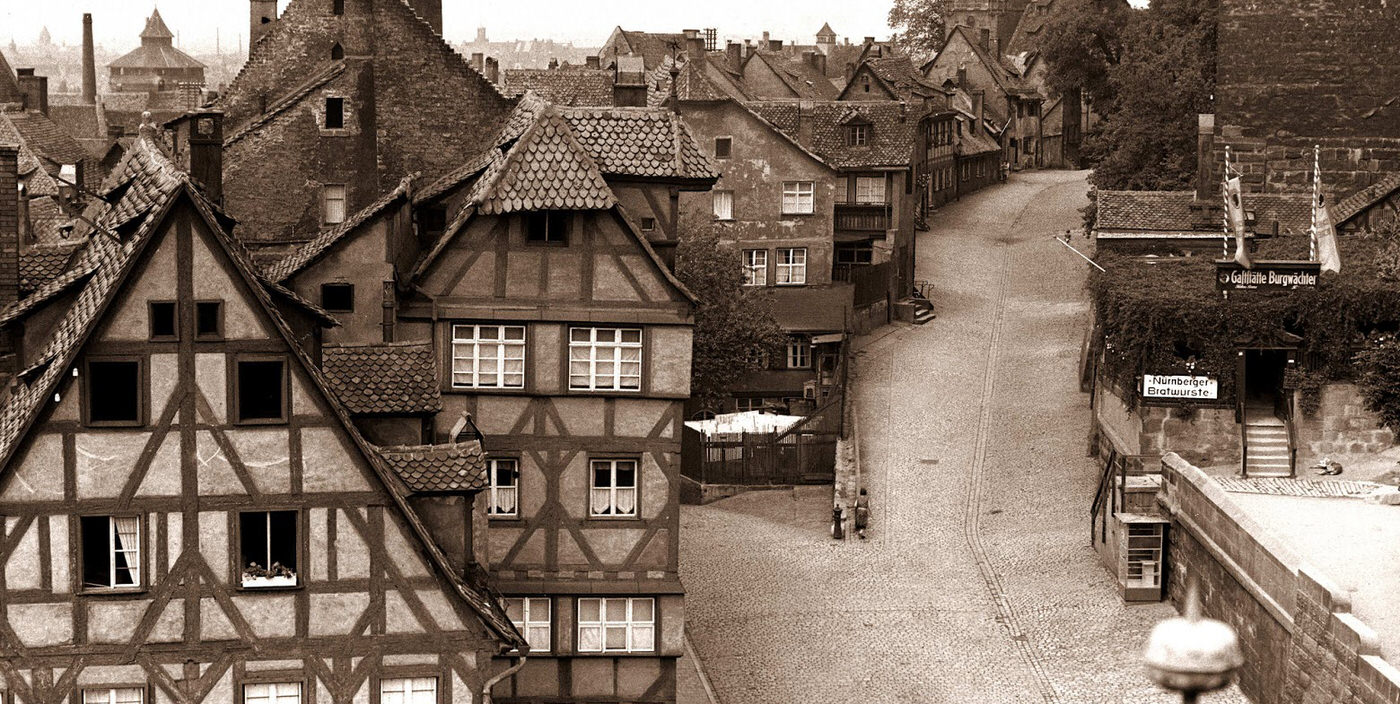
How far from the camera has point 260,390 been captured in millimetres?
27438

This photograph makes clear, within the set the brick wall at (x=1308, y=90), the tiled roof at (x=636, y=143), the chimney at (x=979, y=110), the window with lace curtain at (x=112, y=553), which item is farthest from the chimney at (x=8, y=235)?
the chimney at (x=979, y=110)

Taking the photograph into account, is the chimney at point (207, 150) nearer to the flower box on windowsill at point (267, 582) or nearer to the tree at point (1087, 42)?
the flower box on windowsill at point (267, 582)

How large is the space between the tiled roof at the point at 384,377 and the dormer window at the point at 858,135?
45.2 m

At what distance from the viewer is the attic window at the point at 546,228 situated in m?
34.5

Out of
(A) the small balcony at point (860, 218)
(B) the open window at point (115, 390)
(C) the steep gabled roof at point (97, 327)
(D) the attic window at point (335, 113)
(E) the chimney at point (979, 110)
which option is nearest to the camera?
(C) the steep gabled roof at point (97, 327)

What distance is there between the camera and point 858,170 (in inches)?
2931

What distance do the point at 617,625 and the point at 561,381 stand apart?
4.06m

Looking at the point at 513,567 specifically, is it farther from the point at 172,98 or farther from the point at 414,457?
the point at 172,98

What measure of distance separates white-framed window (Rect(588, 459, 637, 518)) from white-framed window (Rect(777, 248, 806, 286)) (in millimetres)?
35067

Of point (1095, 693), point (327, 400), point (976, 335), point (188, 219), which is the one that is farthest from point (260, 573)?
point (976, 335)

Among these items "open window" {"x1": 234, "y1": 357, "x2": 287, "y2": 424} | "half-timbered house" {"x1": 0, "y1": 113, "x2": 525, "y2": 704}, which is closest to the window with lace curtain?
"half-timbered house" {"x1": 0, "y1": 113, "x2": 525, "y2": 704}

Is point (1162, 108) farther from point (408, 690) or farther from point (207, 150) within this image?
point (408, 690)

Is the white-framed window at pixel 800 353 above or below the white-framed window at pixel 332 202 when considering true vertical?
below

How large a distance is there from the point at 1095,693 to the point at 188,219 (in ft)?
64.8
